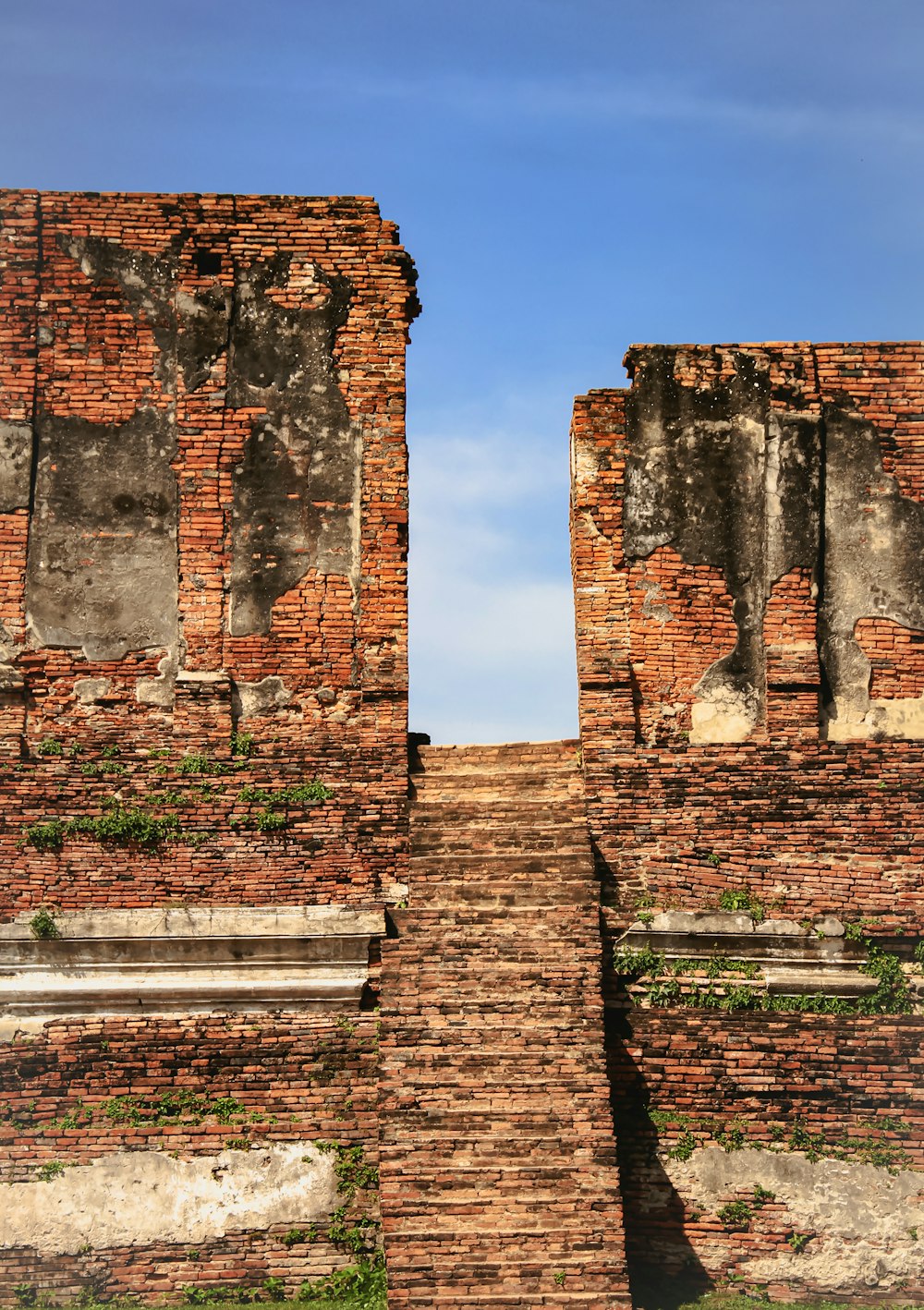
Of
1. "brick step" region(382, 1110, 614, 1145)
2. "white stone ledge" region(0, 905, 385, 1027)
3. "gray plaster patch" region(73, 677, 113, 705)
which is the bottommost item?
"brick step" region(382, 1110, 614, 1145)

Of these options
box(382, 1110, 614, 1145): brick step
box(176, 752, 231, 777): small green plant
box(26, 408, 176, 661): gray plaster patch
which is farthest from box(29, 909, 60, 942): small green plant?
box(382, 1110, 614, 1145): brick step

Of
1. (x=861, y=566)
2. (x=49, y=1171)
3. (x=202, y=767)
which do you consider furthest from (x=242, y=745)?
(x=861, y=566)

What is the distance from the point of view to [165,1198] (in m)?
8.67

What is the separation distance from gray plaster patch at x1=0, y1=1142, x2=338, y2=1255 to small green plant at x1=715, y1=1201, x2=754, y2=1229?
7.38 ft

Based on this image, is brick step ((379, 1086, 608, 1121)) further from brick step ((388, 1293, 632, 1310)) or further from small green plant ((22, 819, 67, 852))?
small green plant ((22, 819, 67, 852))

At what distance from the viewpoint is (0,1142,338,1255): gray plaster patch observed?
28.2 feet

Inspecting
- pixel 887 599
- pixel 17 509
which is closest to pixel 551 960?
pixel 887 599

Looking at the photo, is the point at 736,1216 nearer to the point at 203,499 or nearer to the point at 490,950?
the point at 490,950

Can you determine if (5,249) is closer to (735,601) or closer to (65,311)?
(65,311)

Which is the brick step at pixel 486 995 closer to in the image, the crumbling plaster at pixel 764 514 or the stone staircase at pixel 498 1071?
the stone staircase at pixel 498 1071

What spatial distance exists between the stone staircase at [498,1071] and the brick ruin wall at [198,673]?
1.65 feet

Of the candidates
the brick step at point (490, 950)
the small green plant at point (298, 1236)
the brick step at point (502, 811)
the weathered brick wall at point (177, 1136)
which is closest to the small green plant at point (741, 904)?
the brick step at point (502, 811)

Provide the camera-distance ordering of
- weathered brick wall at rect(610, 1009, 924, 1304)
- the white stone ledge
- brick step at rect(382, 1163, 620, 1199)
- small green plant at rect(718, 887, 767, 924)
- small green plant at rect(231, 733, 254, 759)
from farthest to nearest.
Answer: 1. small green plant at rect(231, 733, 254, 759)
2. small green plant at rect(718, 887, 767, 924)
3. the white stone ledge
4. weathered brick wall at rect(610, 1009, 924, 1304)
5. brick step at rect(382, 1163, 620, 1199)

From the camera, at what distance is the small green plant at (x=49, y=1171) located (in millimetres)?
8719
